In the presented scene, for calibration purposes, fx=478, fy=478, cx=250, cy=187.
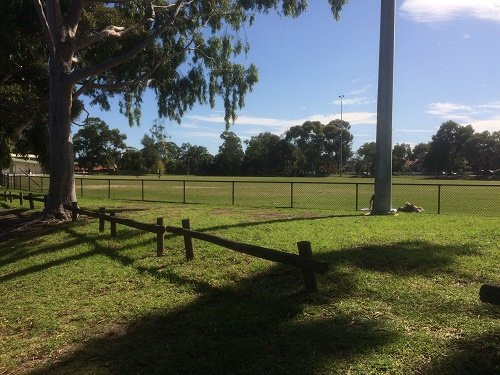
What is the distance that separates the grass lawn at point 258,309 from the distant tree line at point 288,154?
11074 cm

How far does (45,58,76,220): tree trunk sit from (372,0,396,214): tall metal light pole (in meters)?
9.88

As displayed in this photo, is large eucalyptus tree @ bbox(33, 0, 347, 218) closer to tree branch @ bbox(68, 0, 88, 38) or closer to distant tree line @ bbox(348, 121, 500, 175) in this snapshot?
tree branch @ bbox(68, 0, 88, 38)

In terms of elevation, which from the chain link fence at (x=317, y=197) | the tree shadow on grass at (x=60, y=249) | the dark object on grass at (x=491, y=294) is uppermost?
the dark object on grass at (x=491, y=294)

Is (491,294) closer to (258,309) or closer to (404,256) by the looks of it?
(258,309)

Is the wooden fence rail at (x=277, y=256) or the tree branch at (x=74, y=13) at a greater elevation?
the tree branch at (x=74, y=13)

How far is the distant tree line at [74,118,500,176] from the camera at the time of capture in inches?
4626

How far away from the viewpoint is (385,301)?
231 inches

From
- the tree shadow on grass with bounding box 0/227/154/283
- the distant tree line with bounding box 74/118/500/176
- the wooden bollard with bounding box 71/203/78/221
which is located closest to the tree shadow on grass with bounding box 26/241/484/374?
the tree shadow on grass with bounding box 0/227/154/283

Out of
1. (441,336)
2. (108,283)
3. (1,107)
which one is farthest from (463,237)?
(1,107)

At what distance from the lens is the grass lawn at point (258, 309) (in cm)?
446

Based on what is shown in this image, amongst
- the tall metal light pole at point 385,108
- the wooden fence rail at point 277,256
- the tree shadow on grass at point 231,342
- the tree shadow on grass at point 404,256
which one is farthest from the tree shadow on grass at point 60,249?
the tall metal light pole at point 385,108

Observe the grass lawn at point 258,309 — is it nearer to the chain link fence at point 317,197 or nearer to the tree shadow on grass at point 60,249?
the tree shadow on grass at point 60,249

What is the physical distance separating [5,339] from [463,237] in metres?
8.27

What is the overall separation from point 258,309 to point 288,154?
123 metres
